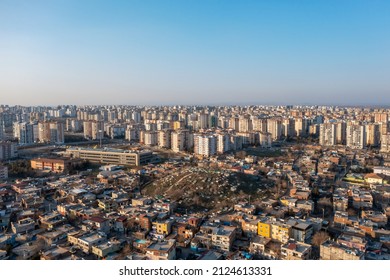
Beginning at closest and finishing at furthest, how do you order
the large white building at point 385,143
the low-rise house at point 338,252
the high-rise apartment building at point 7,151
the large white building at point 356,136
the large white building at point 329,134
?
1. the low-rise house at point 338,252
2. the high-rise apartment building at point 7,151
3. the large white building at point 385,143
4. the large white building at point 356,136
5. the large white building at point 329,134

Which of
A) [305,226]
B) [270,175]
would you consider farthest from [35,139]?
[305,226]

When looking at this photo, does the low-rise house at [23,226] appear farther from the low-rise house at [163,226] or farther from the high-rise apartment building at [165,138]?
the high-rise apartment building at [165,138]

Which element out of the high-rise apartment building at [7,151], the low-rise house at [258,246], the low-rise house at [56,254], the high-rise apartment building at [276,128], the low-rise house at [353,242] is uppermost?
the high-rise apartment building at [276,128]

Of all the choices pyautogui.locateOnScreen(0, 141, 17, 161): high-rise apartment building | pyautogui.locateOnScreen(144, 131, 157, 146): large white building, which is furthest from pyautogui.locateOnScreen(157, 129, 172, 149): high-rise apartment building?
pyautogui.locateOnScreen(0, 141, 17, 161): high-rise apartment building

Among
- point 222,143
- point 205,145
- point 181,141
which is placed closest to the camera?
point 205,145

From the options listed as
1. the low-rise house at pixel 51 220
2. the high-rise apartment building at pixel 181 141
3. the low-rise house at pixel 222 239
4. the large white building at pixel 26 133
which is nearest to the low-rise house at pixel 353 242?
the low-rise house at pixel 222 239

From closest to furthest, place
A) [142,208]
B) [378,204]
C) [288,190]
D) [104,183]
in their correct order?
[142,208] → [378,204] → [288,190] → [104,183]

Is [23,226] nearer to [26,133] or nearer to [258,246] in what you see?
[258,246]

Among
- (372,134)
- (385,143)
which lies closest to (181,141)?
(385,143)

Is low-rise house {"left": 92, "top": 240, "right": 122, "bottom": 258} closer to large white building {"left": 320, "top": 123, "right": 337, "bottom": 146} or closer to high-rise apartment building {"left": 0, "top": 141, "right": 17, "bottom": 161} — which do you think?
high-rise apartment building {"left": 0, "top": 141, "right": 17, "bottom": 161}

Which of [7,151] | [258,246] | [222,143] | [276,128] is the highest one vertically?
[276,128]

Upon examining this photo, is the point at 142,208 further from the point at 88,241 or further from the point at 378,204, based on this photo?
the point at 378,204
